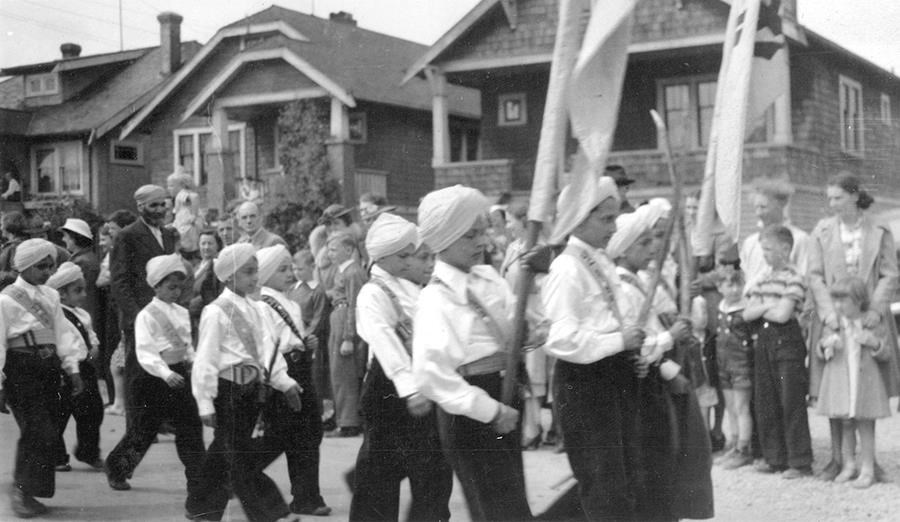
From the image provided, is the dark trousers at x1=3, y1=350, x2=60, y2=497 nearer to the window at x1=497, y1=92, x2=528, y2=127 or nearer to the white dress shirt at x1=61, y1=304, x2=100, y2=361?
the white dress shirt at x1=61, y1=304, x2=100, y2=361

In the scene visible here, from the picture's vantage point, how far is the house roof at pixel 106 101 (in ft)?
52.3

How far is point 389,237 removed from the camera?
507 centimetres

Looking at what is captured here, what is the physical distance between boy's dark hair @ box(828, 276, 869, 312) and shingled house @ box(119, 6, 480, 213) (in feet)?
19.4

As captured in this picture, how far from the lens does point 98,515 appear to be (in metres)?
6.37

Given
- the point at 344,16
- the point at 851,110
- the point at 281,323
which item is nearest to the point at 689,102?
the point at 851,110

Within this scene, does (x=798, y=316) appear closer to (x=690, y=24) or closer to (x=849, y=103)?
(x=690, y=24)

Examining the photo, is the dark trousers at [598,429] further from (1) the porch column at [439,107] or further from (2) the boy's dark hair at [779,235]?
(1) the porch column at [439,107]

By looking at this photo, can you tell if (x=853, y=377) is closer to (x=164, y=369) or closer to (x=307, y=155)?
(x=164, y=369)

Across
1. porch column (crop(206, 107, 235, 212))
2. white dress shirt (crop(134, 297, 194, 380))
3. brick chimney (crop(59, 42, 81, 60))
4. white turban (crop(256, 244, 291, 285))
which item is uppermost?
brick chimney (crop(59, 42, 81, 60))

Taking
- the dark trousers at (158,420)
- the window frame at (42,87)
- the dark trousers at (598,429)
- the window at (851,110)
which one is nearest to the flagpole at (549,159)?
the dark trousers at (598,429)

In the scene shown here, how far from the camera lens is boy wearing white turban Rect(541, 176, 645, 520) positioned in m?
4.46

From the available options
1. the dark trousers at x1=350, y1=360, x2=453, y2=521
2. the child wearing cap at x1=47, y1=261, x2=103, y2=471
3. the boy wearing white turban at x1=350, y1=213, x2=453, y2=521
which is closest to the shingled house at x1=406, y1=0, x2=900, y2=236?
the child wearing cap at x1=47, y1=261, x2=103, y2=471

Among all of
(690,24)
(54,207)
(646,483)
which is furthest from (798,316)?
(54,207)

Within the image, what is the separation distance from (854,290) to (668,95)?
325 inches
